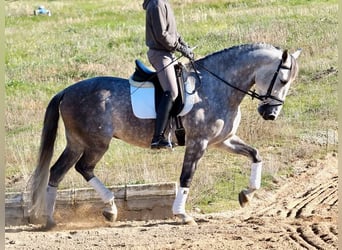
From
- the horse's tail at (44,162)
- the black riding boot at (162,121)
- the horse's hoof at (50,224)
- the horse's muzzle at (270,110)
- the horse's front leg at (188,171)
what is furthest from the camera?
the horse's tail at (44,162)

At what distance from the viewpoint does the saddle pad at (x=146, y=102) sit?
9.55m

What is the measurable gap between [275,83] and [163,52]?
4.22 feet

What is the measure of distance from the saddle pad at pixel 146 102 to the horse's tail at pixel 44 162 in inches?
42.2

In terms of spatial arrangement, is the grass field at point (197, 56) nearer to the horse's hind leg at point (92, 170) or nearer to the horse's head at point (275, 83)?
the horse's hind leg at point (92, 170)

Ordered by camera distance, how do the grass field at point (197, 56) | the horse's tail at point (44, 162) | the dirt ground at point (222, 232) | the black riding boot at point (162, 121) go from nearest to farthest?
the dirt ground at point (222, 232) → the black riding boot at point (162, 121) → the horse's tail at point (44, 162) → the grass field at point (197, 56)

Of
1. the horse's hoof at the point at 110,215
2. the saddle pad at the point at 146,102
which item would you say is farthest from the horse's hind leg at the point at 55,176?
the saddle pad at the point at 146,102

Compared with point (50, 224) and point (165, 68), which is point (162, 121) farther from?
point (50, 224)

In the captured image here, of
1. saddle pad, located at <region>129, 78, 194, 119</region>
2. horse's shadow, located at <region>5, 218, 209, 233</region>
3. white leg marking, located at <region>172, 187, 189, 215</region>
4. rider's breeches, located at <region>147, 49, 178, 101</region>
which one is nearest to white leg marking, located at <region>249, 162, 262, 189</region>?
horse's shadow, located at <region>5, 218, 209, 233</region>

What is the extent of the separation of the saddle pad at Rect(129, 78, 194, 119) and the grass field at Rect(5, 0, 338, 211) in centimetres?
222

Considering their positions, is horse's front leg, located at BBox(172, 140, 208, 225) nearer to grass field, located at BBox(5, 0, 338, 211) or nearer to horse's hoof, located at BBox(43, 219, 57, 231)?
horse's hoof, located at BBox(43, 219, 57, 231)

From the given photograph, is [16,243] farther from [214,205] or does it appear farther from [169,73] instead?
[214,205]

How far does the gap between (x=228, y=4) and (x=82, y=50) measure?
6.98m

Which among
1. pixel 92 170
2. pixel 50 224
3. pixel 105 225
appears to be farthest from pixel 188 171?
pixel 50 224

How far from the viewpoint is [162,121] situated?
938cm
